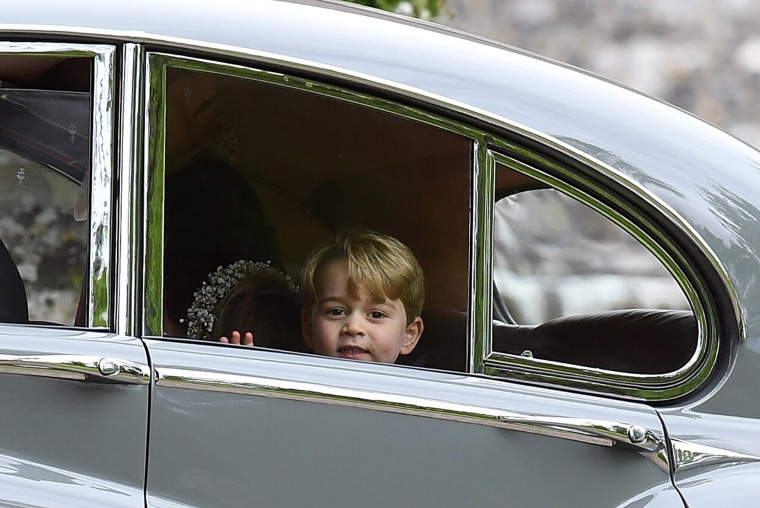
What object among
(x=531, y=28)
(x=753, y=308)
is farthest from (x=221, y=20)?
(x=531, y=28)

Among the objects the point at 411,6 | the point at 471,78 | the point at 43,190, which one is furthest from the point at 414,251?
the point at 411,6

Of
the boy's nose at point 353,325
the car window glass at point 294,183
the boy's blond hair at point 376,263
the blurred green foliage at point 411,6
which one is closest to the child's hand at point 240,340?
the car window glass at point 294,183

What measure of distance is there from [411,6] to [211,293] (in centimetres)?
351

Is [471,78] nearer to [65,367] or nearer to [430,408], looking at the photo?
[430,408]

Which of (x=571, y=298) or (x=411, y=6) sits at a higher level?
(x=411, y=6)

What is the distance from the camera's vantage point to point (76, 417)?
168 centimetres

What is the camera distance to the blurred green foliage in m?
5.08

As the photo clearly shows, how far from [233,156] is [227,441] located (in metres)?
0.55

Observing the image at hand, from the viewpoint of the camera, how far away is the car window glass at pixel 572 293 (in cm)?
184

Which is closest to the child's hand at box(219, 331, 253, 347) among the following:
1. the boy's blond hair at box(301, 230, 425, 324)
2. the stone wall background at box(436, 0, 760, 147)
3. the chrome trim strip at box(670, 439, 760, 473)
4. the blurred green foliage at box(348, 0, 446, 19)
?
the boy's blond hair at box(301, 230, 425, 324)

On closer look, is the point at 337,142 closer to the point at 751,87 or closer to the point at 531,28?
the point at 531,28

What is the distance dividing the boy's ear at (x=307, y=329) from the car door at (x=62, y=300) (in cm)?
35

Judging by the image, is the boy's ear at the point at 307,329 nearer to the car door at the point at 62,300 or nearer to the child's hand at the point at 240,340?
the child's hand at the point at 240,340

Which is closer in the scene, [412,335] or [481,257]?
[481,257]
